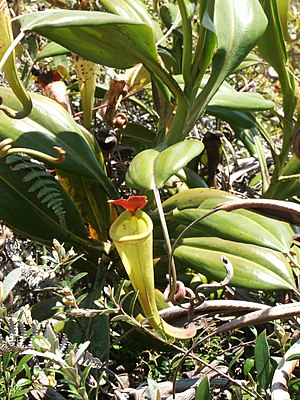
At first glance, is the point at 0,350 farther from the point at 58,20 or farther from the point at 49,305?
the point at 58,20

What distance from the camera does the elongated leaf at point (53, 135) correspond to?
3.76 feet

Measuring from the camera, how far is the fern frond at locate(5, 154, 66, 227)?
1.13 metres

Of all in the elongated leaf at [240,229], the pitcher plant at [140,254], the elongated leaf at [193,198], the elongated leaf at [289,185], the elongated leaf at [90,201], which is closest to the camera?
the pitcher plant at [140,254]

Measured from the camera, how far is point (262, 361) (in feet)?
2.79

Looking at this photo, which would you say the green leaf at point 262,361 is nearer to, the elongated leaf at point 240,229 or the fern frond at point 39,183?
the elongated leaf at point 240,229

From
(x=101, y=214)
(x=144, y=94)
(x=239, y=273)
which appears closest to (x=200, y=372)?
(x=239, y=273)

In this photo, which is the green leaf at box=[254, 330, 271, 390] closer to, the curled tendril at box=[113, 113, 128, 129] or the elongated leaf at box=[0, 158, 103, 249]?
the elongated leaf at box=[0, 158, 103, 249]

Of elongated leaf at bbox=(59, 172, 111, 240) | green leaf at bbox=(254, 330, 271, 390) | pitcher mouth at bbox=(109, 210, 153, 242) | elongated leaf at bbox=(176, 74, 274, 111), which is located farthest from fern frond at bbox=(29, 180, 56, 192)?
green leaf at bbox=(254, 330, 271, 390)

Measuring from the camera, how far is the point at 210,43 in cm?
120

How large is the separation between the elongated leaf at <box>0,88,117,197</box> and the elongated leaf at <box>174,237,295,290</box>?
23 centimetres

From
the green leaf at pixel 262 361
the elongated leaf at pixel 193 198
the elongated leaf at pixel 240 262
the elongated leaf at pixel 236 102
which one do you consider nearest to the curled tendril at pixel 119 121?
the elongated leaf at pixel 236 102

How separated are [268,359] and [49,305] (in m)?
0.44

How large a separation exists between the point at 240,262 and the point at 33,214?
399mm

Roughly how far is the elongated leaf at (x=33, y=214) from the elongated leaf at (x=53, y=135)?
0.06m
